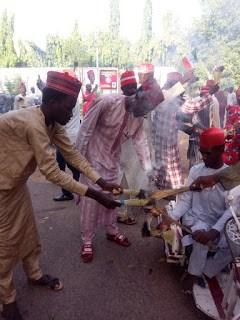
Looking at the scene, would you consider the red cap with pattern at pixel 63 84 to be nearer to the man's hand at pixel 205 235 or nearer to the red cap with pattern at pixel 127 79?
the man's hand at pixel 205 235

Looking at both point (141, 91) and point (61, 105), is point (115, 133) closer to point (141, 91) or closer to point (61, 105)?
point (141, 91)

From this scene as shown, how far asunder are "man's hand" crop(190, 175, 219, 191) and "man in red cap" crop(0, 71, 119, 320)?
2.37 feet

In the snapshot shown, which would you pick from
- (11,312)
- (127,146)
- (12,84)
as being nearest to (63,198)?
(127,146)

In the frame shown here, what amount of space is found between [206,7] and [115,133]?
3.37 metres

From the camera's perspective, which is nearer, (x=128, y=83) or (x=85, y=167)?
(x=85, y=167)

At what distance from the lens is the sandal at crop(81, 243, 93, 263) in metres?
4.13

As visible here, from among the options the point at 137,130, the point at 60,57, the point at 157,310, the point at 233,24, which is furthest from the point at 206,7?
the point at 60,57

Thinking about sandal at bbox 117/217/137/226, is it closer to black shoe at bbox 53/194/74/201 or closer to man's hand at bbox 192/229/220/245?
black shoe at bbox 53/194/74/201

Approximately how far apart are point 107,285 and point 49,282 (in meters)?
0.56

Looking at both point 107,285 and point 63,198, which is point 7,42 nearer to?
point 63,198

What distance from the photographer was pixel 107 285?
3.67 m

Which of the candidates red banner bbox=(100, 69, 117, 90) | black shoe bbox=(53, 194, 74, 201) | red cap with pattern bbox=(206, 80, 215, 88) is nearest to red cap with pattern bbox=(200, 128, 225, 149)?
black shoe bbox=(53, 194, 74, 201)

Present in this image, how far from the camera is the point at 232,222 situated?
2.83m

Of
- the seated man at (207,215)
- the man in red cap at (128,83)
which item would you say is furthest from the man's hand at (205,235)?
the man in red cap at (128,83)
